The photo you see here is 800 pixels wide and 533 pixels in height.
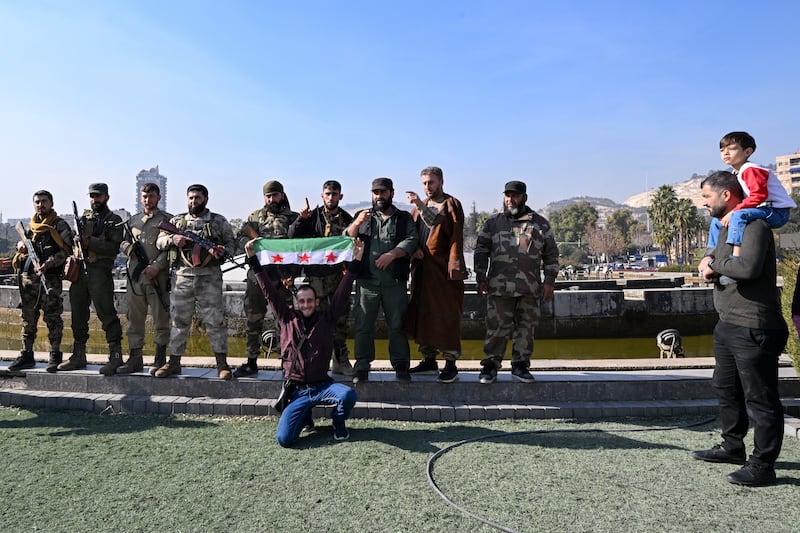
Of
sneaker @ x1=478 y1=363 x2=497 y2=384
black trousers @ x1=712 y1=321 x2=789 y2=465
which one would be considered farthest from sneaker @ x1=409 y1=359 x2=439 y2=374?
black trousers @ x1=712 y1=321 x2=789 y2=465

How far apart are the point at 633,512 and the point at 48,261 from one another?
21.4ft

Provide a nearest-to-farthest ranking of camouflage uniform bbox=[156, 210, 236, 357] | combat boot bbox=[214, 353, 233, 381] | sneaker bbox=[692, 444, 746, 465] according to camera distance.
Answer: sneaker bbox=[692, 444, 746, 465] < combat boot bbox=[214, 353, 233, 381] < camouflage uniform bbox=[156, 210, 236, 357]

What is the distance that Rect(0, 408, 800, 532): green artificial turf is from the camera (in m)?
3.25

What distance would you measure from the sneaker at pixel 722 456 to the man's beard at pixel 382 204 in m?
3.59

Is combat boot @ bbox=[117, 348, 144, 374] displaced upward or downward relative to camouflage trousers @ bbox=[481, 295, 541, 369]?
downward

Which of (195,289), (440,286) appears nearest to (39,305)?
(195,289)

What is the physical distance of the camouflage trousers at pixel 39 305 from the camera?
6406 millimetres

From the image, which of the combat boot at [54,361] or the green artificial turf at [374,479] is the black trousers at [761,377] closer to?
the green artificial turf at [374,479]

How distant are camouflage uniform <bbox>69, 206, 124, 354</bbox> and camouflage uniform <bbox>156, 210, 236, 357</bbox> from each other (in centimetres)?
79

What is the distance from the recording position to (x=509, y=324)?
5.71m

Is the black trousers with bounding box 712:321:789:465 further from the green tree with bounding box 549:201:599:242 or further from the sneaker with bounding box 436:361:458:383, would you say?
the green tree with bounding box 549:201:599:242

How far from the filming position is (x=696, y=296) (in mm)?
16578

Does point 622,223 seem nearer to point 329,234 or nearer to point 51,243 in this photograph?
point 329,234

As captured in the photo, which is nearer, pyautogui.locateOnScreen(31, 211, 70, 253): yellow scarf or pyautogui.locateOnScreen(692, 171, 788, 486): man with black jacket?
pyautogui.locateOnScreen(692, 171, 788, 486): man with black jacket
